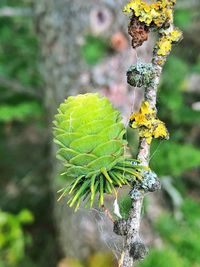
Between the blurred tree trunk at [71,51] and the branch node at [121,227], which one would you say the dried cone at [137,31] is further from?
the blurred tree trunk at [71,51]

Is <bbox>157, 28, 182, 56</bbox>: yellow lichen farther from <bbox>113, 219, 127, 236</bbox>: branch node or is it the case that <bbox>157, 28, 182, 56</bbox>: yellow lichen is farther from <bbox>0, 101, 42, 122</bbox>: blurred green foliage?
<bbox>0, 101, 42, 122</bbox>: blurred green foliage

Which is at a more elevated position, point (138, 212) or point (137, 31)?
point (137, 31)

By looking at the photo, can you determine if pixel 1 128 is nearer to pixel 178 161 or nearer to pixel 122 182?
pixel 178 161

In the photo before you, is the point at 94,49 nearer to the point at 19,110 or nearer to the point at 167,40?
the point at 19,110

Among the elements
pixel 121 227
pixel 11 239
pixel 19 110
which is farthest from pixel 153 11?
pixel 11 239

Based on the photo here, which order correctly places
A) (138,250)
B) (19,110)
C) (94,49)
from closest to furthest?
1. (138,250)
2. (94,49)
3. (19,110)
